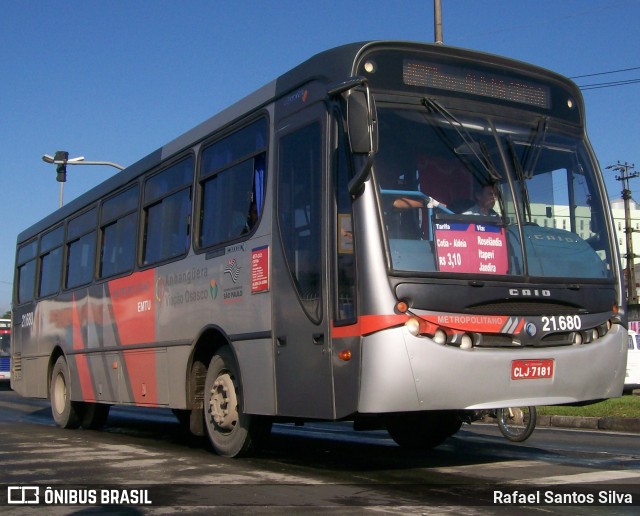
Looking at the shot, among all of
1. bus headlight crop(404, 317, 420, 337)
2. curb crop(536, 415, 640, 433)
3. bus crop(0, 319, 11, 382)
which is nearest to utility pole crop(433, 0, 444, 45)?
curb crop(536, 415, 640, 433)

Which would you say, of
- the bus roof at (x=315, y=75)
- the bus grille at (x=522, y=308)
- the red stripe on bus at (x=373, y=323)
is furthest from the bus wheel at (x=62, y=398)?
the bus grille at (x=522, y=308)

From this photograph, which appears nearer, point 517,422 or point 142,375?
point 142,375

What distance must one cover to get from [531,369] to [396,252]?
141 cm

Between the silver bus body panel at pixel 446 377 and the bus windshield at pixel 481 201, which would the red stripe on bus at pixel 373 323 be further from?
→ the bus windshield at pixel 481 201

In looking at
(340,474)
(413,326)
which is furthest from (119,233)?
(413,326)

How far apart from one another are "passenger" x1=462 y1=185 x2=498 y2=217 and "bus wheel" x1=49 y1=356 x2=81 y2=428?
8647mm

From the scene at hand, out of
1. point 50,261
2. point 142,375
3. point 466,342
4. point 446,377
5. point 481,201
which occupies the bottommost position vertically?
point 446,377

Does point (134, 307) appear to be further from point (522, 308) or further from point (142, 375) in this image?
point (522, 308)

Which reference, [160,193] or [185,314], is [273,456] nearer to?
[185,314]

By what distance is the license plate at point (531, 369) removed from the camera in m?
6.80

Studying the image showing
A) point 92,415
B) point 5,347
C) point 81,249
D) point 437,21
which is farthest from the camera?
point 5,347

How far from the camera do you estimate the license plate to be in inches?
268

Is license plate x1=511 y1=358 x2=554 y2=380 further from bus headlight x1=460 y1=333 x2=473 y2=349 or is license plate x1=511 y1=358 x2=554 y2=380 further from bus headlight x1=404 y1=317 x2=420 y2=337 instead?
bus headlight x1=404 y1=317 x2=420 y2=337

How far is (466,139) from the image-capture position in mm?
7262
